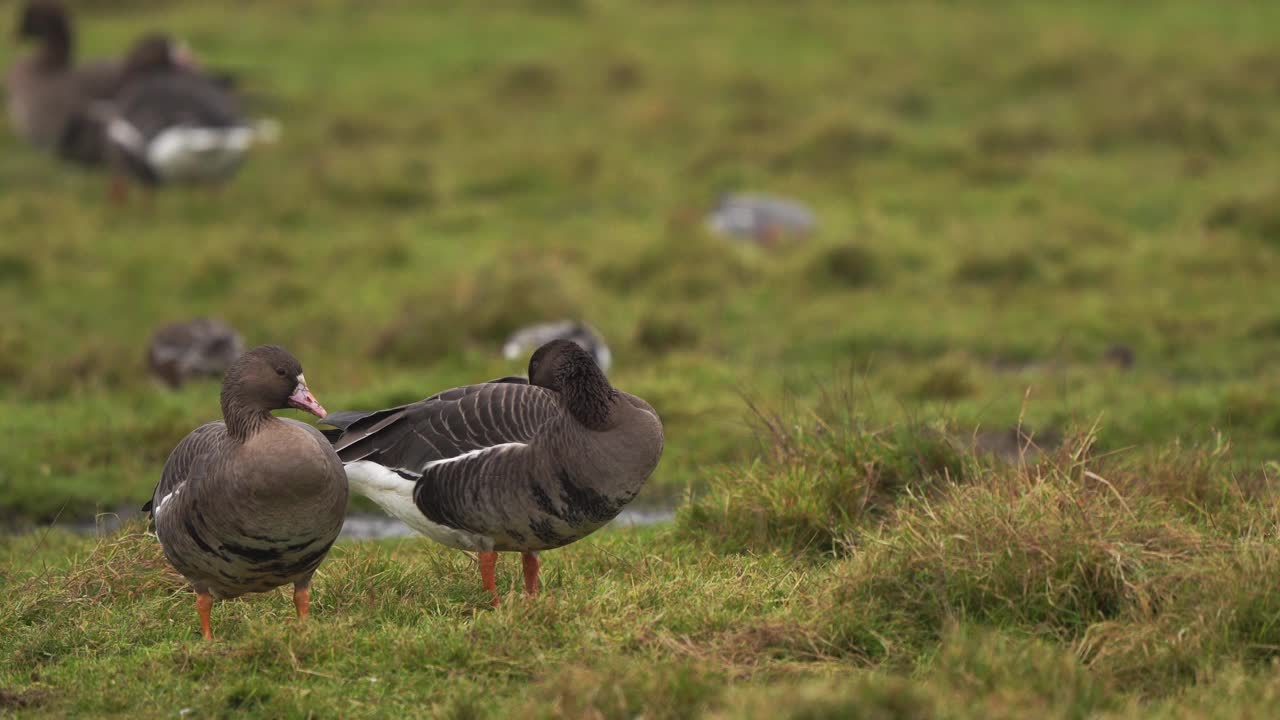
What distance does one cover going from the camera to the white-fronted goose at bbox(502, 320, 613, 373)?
35.3ft

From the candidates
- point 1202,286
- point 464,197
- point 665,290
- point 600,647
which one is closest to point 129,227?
point 464,197

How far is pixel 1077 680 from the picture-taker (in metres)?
5.10

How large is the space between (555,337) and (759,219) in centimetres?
408

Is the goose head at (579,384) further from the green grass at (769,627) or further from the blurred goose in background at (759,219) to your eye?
the blurred goose in background at (759,219)

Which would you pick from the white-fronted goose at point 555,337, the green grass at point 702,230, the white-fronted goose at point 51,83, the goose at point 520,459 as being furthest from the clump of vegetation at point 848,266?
the white-fronted goose at point 51,83

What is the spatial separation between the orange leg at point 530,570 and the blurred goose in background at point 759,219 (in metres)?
7.90

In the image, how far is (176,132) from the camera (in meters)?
16.2

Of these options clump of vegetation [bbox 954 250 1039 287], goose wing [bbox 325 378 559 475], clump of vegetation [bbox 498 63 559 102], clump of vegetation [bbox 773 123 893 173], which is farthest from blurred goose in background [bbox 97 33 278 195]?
goose wing [bbox 325 378 559 475]

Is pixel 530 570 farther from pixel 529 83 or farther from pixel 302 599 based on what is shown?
pixel 529 83

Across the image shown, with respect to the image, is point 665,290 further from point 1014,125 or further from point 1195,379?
point 1014,125

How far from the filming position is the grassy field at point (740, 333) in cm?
561

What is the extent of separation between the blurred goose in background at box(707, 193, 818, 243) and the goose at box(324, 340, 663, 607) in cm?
761

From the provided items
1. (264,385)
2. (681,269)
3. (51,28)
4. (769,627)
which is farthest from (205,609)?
(51,28)

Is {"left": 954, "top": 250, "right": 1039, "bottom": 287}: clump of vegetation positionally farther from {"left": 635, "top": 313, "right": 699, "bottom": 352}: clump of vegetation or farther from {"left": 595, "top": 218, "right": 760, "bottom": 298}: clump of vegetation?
{"left": 635, "top": 313, "right": 699, "bottom": 352}: clump of vegetation
